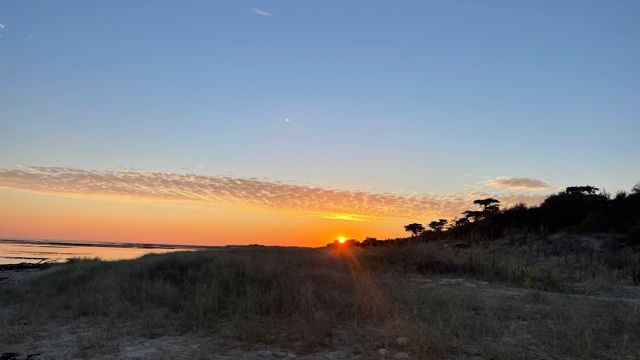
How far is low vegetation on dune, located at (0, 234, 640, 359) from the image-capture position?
26.9 feet

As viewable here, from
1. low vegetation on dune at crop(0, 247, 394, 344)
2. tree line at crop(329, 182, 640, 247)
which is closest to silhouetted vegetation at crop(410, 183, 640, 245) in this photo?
tree line at crop(329, 182, 640, 247)

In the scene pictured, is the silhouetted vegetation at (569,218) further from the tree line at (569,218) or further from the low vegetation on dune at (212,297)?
the low vegetation on dune at (212,297)

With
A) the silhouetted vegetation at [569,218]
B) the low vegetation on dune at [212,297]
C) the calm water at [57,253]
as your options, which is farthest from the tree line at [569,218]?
the calm water at [57,253]

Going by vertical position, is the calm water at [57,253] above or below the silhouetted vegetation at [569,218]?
below

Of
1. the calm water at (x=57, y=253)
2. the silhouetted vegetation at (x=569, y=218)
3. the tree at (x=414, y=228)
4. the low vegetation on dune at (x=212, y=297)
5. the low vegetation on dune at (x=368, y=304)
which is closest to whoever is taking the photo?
the low vegetation on dune at (x=368, y=304)

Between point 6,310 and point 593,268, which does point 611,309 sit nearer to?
point 593,268

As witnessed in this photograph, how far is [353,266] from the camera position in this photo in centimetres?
1766

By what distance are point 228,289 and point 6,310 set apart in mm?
5839

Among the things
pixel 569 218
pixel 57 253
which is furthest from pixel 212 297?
pixel 57 253

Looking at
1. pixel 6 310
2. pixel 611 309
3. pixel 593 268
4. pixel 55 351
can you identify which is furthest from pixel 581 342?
pixel 6 310

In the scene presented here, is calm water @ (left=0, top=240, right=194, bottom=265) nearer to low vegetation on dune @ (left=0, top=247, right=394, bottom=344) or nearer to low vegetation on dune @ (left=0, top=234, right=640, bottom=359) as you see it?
low vegetation on dune @ (left=0, top=247, right=394, bottom=344)

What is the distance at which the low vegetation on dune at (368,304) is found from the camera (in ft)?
26.9

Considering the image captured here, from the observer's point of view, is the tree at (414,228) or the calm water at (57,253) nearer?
the calm water at (57,253)

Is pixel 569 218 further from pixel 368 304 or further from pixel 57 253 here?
pixel 57 253
